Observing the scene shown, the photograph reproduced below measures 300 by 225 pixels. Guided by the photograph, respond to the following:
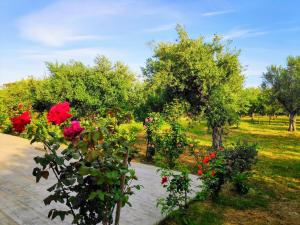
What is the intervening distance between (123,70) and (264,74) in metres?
21.7

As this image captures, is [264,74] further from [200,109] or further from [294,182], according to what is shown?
[294,182]

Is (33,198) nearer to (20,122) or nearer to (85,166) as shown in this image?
(20,122)

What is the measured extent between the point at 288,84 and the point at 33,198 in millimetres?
33330

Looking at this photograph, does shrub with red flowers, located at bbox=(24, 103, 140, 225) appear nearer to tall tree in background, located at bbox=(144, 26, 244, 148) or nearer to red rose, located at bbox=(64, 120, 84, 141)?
red rose, located at bbox=(64, 120, 84, 141)

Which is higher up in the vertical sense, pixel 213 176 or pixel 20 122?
pixel 20 122

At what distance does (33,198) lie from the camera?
661 centimetres

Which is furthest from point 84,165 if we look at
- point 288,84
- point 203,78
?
point 288,84

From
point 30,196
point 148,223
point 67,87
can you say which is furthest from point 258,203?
point 67,87

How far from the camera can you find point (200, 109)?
14836 millimetres

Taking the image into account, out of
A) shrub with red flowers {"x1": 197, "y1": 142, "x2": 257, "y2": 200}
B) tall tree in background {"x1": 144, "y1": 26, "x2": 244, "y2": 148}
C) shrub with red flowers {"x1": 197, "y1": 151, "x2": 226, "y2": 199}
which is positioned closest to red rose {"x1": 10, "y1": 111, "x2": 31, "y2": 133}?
shrub with red flowers {"x1": 197, "y1": 142, "x2": 257, "y2": 200}

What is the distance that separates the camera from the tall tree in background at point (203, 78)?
13.6m

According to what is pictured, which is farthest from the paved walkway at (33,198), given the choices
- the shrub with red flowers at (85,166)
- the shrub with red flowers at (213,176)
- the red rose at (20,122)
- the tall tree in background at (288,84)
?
the tall tree in background at (288,84)

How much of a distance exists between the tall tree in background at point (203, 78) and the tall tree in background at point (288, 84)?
19.8 metres

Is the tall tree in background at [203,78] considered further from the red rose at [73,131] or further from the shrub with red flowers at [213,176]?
the red rose at [73,131]
